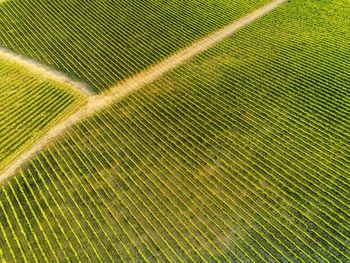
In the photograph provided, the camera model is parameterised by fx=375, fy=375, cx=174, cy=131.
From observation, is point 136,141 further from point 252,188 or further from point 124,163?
point 252,188

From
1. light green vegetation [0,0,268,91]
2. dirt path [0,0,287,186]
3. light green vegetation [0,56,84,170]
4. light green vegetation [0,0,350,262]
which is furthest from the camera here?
light green vegetation [0,0,268,91]

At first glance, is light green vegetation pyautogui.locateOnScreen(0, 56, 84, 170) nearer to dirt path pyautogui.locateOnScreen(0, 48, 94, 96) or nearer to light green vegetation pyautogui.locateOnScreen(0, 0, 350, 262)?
dirt path pyautogui.locateOnScreen(0, 48, 94, 96)

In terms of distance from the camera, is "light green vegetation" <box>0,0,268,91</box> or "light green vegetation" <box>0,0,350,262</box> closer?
"light green vegetation" <box>0,0,350,262</box>

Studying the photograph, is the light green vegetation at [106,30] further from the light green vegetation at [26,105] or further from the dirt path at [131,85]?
the light green vegetation at [26,105]

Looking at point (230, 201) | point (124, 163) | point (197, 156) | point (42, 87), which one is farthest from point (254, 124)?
point (42, 87)

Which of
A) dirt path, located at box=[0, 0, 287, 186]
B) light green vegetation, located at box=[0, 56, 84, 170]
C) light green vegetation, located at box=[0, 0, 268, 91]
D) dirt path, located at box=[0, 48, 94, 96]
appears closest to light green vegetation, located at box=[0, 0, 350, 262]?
dirt path, located at box=[0, 0, 287, 186]

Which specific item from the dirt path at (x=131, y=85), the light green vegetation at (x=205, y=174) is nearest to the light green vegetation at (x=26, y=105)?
the dirt path at (x=131, y=85)

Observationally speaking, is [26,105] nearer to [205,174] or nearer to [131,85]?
[131,85]
